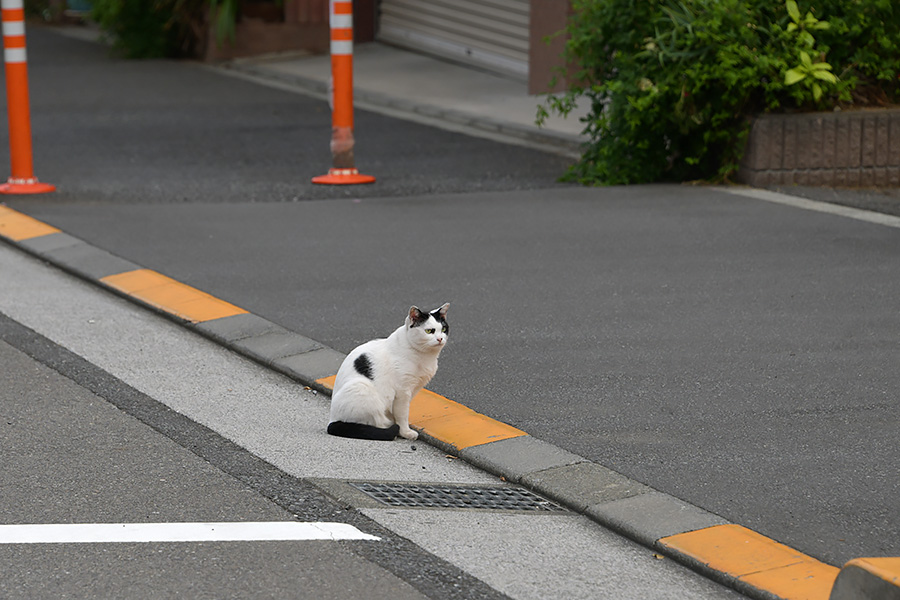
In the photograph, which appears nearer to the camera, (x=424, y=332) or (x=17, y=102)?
(x=424, y=332)

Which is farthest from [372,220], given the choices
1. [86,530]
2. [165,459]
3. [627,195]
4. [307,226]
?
[86,530]

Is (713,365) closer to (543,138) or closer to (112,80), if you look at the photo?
(543,138)

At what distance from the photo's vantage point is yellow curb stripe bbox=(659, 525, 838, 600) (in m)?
4.01

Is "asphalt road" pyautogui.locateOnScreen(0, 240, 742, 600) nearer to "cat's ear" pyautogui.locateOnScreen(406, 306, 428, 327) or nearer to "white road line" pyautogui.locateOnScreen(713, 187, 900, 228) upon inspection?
"cat's ear" pyautogui.locateOnScreen(406, 306, 428, 327)

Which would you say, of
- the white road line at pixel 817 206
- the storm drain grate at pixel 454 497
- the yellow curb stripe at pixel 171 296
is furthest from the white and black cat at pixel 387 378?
the white road line at pixel 817 206

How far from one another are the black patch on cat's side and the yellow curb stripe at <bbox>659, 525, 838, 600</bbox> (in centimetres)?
147

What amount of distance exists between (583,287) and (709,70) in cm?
337

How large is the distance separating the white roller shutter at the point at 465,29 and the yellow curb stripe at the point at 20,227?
893 centimetres

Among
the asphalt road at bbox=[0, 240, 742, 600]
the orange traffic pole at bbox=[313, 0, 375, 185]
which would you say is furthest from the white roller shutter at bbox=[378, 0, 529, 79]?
the asphalt road at bbox=[0, 240, 742, 600]

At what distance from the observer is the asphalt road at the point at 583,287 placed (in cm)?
511

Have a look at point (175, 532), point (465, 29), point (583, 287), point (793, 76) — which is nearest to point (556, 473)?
point (175, 532)

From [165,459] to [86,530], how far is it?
745 mm

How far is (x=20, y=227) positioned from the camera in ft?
30.7

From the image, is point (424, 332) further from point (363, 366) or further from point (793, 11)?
point (793, 11)
